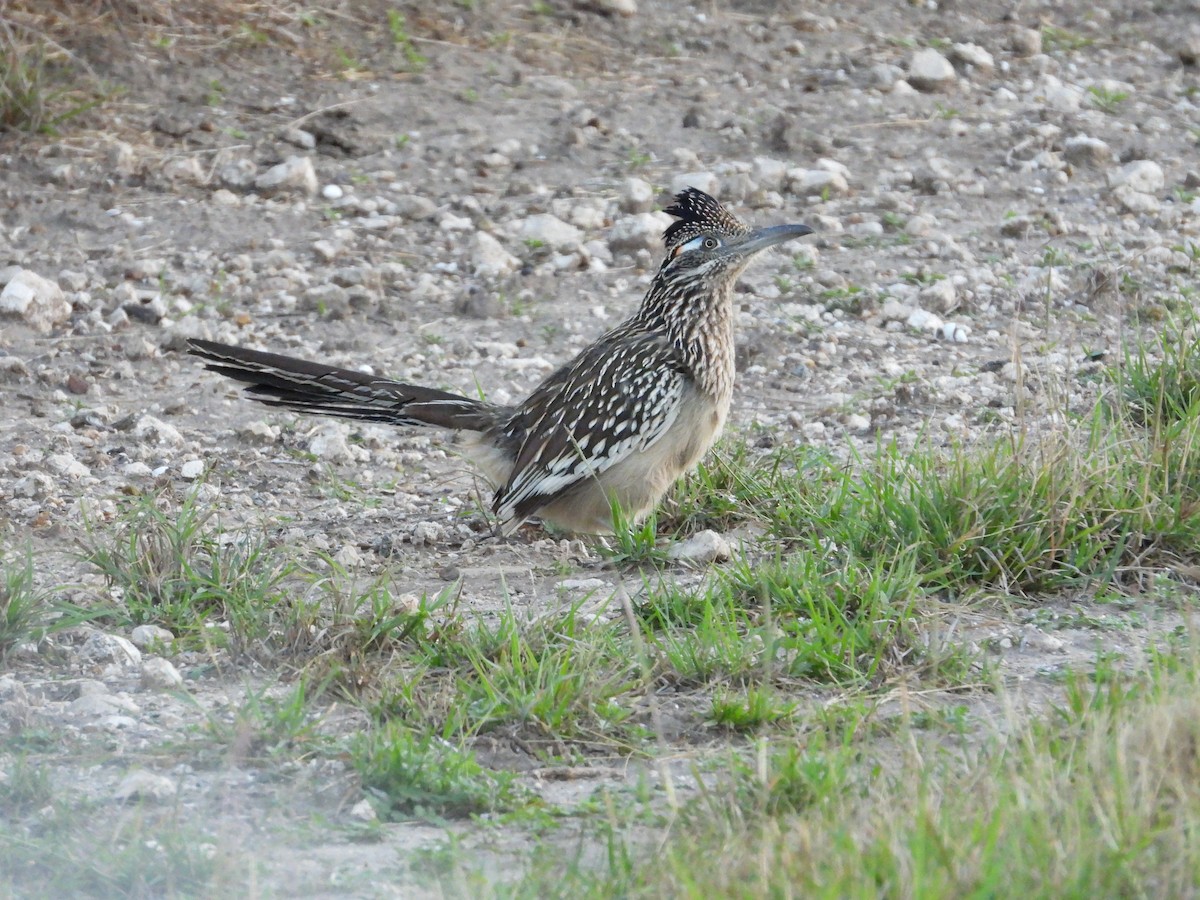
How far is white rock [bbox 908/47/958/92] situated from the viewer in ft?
35.2

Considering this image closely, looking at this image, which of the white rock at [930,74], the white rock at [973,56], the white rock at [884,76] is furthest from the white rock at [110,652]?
the white rock at [973,56]

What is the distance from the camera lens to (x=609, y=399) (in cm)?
618

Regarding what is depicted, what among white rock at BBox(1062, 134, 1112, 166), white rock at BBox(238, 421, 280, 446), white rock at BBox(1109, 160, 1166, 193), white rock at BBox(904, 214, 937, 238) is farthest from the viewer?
white rock at BBox(1062, 134, 1112, 166)

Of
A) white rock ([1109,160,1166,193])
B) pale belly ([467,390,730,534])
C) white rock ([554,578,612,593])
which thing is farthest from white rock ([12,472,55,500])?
white rock ([1109,160,1166,193])

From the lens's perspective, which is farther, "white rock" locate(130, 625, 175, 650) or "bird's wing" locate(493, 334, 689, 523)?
"bird's wing" locate(493, 334, 689, 523)

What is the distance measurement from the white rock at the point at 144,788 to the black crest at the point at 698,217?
330cm

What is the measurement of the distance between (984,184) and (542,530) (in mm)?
4236

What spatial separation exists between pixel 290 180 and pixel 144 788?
5.46 meters

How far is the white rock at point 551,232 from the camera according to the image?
A: 865cm

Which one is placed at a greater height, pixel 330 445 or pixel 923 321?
pixel 923 321

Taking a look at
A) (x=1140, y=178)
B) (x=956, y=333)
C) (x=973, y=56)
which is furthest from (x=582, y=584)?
(x=973, y=56)

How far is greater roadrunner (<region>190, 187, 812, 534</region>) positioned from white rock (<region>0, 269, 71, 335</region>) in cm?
176

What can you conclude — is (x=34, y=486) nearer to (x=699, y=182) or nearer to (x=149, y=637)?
(x=149, y=637)

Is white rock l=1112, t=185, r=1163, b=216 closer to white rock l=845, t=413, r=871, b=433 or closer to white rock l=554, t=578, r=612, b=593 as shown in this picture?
white rock l=845, t=413, r=871, b=433
